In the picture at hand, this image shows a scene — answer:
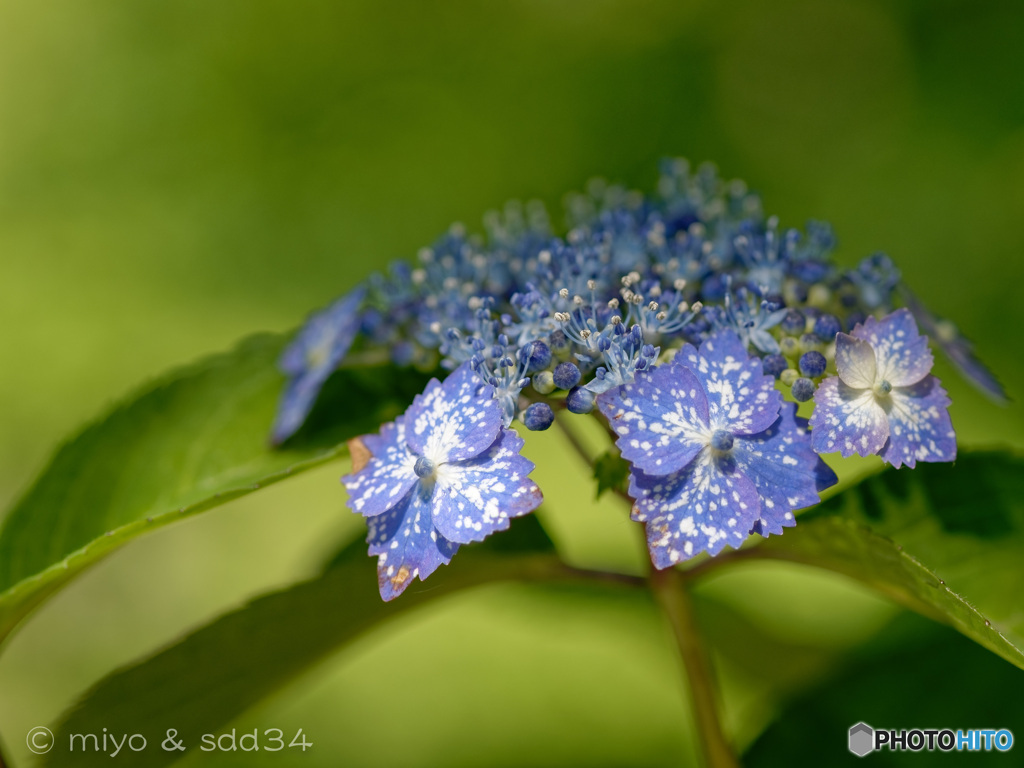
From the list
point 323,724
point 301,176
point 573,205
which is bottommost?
point 323,724

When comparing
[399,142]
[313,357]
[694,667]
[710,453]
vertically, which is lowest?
[694,667]

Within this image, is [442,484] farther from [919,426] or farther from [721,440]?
[919,426]

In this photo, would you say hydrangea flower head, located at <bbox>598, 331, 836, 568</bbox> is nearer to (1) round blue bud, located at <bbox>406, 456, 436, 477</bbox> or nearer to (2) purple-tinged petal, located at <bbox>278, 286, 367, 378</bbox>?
(1) round blue bud, located at <bbox>406, 456, 436, 477</bbox>

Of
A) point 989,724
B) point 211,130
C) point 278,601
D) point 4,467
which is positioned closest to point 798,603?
point 989,724

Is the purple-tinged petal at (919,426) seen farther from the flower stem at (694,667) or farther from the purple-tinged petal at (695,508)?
the flower stem at (694,667)

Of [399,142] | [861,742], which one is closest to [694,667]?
[861,742]

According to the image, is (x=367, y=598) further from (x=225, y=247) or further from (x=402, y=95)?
(x=402, y=95)

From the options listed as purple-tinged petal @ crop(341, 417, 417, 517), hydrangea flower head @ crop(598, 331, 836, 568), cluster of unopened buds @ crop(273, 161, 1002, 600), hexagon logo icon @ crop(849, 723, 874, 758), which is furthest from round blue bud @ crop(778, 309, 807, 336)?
hexagon logo icon @ crop(849, 723, 874, 758)
